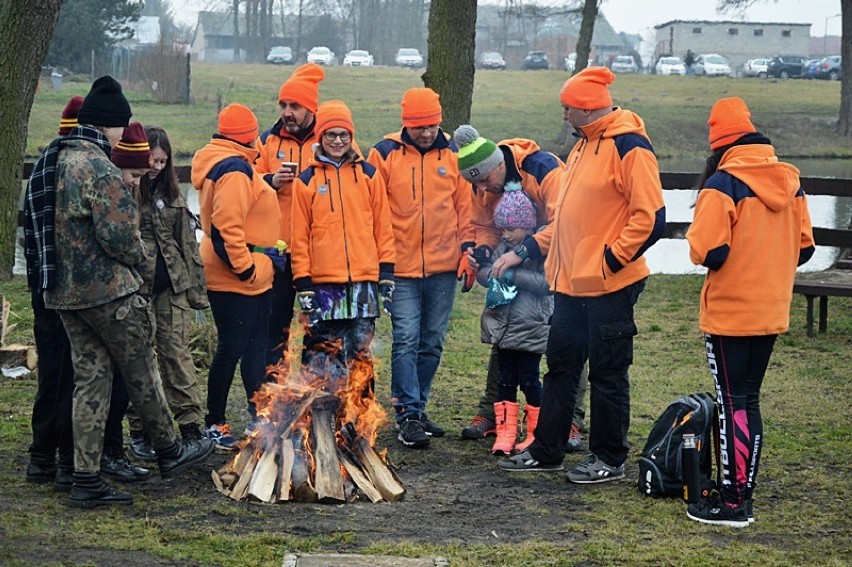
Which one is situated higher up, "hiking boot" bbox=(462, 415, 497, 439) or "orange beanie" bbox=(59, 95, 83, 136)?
"orange beanie" bbox=(59, 95, 83, 136)

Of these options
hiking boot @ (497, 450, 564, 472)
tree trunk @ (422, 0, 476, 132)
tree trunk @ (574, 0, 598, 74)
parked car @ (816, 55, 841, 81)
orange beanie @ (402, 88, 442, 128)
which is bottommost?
hiking boot @ (497, 450, 564, 472)

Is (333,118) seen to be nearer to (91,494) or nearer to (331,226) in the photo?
(331,226)

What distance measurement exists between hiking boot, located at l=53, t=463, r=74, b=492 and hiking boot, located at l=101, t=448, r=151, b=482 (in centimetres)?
26

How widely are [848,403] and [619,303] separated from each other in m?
2.95

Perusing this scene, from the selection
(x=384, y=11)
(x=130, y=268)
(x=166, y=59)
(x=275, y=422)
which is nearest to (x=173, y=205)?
(x=130, y=268)

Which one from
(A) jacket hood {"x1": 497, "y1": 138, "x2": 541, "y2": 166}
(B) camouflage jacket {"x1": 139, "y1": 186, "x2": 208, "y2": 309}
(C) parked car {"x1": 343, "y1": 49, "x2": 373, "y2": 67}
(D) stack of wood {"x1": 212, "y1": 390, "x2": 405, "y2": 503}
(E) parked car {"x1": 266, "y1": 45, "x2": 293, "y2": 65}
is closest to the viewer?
(D) stack of wood {"x1": 212, "y1": 390, "x2": 405, "y2": 503}

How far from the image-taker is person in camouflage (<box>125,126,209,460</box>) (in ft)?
20.7

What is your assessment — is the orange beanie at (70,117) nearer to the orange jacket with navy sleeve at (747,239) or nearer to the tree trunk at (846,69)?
the orange jacket with navy sleeve at (747,239)

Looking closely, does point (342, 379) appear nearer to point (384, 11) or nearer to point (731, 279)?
point (731, 279)

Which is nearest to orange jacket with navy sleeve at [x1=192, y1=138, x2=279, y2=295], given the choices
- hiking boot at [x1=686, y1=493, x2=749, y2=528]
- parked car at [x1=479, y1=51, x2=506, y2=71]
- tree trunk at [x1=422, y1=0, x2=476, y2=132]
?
hiking boot at [x1=686, y1=493, x2=749, y2=528]

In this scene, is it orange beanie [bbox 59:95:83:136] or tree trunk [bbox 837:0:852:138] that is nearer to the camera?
orange beanie [bbox 59:95:83:136]

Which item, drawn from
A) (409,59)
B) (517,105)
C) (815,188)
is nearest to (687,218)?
(815,188)

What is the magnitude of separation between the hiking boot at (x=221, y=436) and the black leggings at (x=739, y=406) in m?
2.88

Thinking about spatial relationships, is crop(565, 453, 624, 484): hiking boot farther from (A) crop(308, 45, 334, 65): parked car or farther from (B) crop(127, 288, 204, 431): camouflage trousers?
(A) crop(308, 45, 334, 65): parked car
